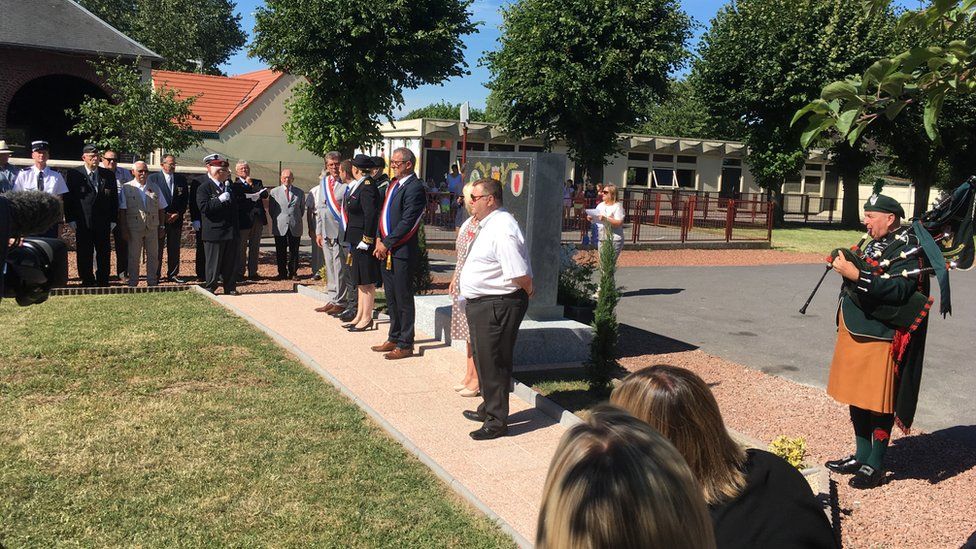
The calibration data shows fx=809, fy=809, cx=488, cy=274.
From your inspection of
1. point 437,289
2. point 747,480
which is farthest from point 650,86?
point 747,480

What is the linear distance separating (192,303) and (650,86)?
2306 cm

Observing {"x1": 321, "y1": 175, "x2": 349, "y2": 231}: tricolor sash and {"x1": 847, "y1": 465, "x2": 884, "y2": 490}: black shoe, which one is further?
{"x1": 321, "y1": 175, "x2": 349, "y2": 231}: tricolor sash

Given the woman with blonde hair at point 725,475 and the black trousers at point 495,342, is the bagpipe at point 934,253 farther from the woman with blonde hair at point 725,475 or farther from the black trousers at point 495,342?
the woman with blonde hair at point 725,475

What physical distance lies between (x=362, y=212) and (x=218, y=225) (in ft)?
11.2

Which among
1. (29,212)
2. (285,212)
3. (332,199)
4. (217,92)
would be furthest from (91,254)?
(217,92)

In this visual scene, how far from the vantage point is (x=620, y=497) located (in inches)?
62.5

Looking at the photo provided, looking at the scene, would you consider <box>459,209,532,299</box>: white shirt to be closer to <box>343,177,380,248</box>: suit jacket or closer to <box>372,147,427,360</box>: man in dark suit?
<box>372,147,427,360</box>: man in dark suit

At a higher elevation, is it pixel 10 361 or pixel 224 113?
pixel 224 113

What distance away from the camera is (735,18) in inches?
1367

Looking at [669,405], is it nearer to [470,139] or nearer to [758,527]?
[758,527]

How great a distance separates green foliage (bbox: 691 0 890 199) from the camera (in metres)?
31.6

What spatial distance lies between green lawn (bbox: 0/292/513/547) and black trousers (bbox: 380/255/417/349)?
1.10 metres

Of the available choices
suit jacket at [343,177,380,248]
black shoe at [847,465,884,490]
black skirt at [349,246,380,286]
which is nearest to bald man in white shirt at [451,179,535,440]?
black shoe at [847,465,884,490]

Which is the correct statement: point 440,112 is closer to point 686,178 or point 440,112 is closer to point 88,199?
point 686,178
